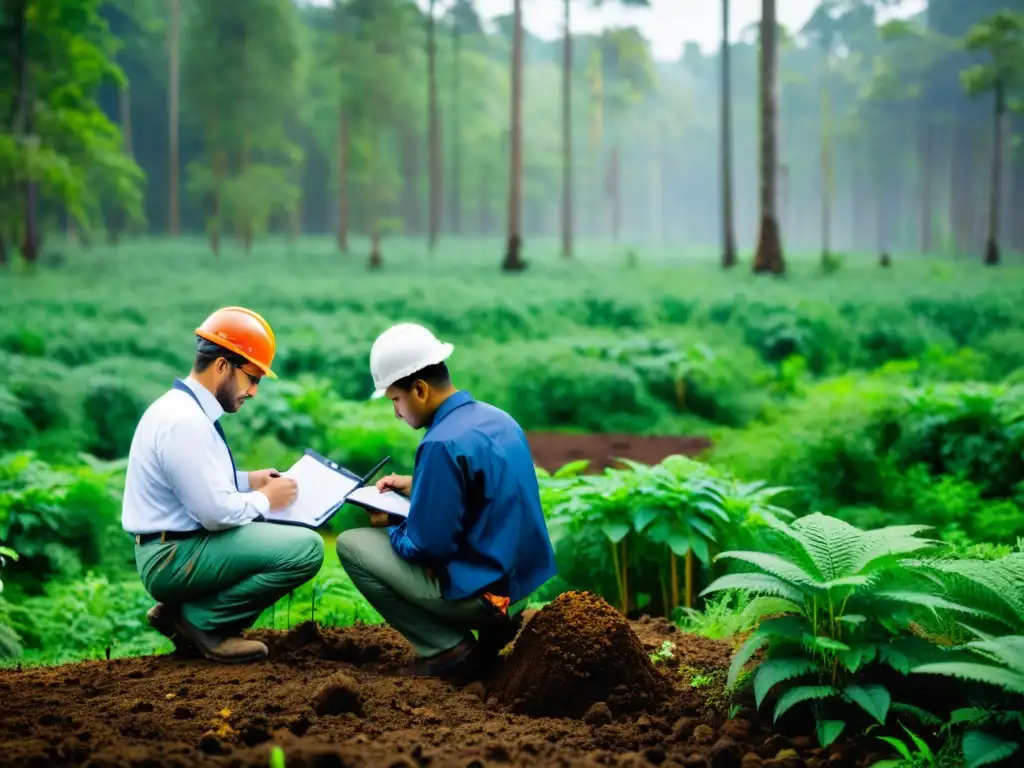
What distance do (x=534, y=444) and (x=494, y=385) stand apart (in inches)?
71.5

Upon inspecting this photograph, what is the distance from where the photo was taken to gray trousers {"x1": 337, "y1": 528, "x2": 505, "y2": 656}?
4.75 metres

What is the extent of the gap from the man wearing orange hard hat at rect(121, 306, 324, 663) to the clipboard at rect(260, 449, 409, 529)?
73 mm

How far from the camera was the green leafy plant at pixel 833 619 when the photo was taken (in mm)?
3742

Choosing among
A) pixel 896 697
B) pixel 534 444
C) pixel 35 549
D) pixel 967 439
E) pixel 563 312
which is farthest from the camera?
pixel 563 312

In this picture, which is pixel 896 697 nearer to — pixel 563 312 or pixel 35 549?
pixel 35 549

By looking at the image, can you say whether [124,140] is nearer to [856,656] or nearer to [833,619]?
[833,619]

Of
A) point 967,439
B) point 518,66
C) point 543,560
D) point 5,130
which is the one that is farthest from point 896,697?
point 518,66

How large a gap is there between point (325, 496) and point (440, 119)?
53.6m

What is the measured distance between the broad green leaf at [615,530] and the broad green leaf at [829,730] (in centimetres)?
222

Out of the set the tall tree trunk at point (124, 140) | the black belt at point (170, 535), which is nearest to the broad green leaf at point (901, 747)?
the black belt at point (170, 535)

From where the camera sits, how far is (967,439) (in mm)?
8844

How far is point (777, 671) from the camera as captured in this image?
12.4 ft

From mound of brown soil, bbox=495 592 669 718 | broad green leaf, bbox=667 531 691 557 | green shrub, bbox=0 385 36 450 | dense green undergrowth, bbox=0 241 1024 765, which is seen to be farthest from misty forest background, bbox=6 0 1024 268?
mound of brown soil, bbox=495 592 669 718

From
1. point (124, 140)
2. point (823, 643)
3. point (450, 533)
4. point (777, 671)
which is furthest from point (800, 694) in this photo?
point (124, 140)
